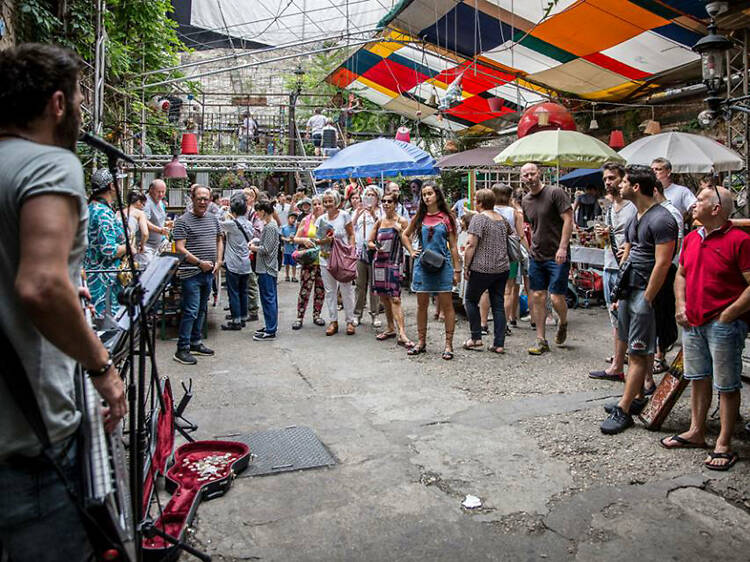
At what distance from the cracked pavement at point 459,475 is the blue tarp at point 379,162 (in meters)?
3.87

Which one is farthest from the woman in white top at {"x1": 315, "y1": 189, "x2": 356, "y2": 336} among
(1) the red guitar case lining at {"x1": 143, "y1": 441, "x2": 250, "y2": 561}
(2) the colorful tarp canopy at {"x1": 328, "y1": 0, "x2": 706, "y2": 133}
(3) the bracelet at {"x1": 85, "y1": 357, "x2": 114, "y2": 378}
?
(3) the bracelet at {"x1": 85, "y1": 357, "x2": 114, "y2": 378}

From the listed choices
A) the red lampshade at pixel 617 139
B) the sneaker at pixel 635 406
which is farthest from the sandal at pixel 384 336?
the red lampshade at pixel 617 139

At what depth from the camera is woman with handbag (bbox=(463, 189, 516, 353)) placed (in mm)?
7125

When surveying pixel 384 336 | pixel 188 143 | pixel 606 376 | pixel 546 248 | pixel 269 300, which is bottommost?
pixel 606 376

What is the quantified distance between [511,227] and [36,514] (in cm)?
642

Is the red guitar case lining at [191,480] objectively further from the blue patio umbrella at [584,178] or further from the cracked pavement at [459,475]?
the blue patio umbrella at [584,178]

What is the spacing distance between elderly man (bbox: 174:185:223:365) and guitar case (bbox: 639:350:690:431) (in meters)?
4.52

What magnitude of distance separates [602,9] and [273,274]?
5789 millimetres

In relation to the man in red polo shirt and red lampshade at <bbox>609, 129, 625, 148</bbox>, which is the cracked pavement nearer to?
the man in red polo shirt

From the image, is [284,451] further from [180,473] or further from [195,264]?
[195,264]

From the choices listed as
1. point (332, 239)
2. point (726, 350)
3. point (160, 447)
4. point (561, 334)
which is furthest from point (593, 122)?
point (160, 447)

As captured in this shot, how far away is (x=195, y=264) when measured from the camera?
278 inches

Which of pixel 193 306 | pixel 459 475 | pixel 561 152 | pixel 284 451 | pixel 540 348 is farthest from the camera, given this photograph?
pixel 561 152

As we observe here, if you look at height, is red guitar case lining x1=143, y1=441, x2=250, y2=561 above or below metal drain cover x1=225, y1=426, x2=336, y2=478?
above
